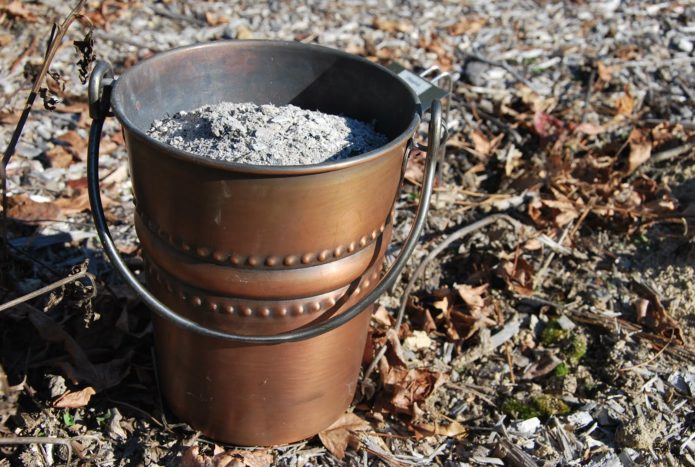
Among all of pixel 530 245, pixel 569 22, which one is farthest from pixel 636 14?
pixel 530 245

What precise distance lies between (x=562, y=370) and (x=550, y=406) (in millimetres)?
202

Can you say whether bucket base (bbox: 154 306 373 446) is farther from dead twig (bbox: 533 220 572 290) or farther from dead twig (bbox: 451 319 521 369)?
dead twig (bbox: 533 220 572 290)

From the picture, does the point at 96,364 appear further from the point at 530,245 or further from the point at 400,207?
the point at 530,245

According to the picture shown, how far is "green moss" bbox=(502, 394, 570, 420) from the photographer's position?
2.55m

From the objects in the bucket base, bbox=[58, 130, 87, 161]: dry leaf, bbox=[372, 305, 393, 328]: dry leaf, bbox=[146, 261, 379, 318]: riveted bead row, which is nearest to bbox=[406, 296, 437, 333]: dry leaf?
bbox=[372, 305, 393, 328]: dry leaf

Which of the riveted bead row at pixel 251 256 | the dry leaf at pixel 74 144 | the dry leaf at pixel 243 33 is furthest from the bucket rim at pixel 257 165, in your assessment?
the dry leaf at pixel 243 33

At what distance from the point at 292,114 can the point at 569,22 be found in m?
3.24

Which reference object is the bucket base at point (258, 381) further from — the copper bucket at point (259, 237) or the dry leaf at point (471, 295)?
the dry leaf at point (471, 295)

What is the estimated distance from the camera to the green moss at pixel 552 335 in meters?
2.83

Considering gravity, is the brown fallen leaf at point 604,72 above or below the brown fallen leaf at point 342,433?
above

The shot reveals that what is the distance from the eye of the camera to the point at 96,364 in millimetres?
2467

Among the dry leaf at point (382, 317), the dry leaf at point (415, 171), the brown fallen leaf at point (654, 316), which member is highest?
the dry leaf at point (415, 171)

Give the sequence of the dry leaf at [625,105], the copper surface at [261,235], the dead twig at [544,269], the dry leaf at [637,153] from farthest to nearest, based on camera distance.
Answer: the dry leaf at [625,105] → the dry leaf at [637,153] → the dead twig at [544,269] → the copper surface at [261,235]

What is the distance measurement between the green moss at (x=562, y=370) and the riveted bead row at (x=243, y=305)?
115cm
